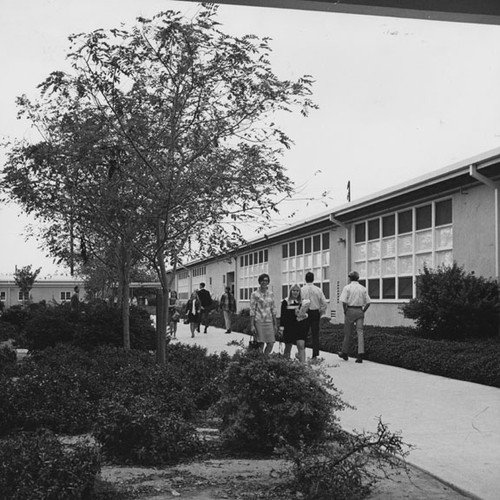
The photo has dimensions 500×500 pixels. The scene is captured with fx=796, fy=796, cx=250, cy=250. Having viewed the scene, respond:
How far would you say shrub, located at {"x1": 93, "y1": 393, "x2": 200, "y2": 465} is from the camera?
599cm

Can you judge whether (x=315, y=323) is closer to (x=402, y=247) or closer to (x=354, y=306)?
(x=354, y=306)

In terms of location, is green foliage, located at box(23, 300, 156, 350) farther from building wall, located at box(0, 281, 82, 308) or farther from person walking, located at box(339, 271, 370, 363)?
building wall, located at box(0, 281, 82, 308)

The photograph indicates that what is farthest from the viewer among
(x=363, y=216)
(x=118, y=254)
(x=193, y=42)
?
(x=363, y=216)

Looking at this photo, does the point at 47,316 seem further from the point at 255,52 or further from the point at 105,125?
the point at 255,52

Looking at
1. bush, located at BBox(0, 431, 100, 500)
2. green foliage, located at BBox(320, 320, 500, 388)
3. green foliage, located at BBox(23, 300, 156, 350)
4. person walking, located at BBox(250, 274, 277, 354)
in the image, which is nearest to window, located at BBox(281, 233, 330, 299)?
green foliage, located at BBox(320, 320, 500, 388)

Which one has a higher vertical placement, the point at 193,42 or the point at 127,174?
the point at 193,42

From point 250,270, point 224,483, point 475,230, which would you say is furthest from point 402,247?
point 250,270

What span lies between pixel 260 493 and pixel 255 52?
5.86 meters

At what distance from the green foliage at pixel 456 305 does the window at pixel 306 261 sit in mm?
9722

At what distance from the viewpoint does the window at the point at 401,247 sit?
17531mm

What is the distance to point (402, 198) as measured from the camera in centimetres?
1891

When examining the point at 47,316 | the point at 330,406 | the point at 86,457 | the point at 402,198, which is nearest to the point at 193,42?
the point at 330,406

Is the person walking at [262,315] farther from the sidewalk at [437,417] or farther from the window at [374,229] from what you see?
the window at [374,229]

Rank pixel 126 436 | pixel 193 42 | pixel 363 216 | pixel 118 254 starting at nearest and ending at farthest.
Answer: pixel 126 436 → pixel 193 42 → pixel 118 254 → pixel 363 216
